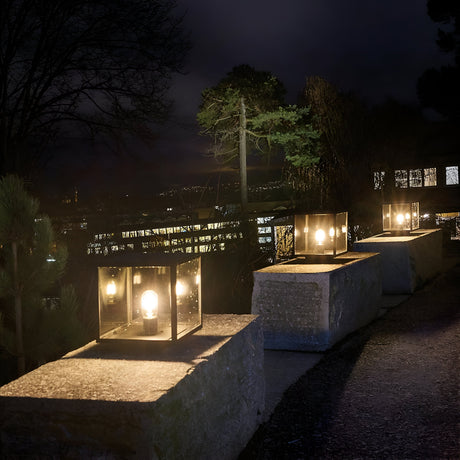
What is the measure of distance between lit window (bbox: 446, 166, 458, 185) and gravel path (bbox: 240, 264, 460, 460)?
25.9m

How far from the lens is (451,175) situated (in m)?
29.8

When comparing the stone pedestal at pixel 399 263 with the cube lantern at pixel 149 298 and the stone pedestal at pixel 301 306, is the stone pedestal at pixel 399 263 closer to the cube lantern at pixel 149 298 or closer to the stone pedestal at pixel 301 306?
the stone pedestal at pixel 301 306

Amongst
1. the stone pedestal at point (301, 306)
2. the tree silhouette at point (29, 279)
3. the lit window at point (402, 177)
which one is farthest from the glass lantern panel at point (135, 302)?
the lit window at point (402, 177)

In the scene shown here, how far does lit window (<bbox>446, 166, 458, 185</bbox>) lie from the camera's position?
29656 mm

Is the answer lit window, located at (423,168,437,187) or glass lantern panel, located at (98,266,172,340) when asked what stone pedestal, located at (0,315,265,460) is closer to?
glass lantern panel, located at (98,266,172,340)

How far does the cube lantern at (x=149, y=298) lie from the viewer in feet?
9.96

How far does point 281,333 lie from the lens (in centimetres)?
562

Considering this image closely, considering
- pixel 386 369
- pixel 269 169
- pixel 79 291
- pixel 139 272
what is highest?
pixel 269 169

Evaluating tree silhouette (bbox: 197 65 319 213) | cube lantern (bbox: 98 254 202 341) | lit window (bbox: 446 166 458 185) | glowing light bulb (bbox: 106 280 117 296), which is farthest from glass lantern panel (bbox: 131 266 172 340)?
lit window (bbox: 446 166 458 185)

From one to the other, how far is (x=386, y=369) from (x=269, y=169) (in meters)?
19.3

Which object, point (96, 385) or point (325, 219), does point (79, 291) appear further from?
point (96, 385)

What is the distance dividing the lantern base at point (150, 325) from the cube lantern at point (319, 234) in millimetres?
4253

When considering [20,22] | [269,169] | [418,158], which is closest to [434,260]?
[20,22]

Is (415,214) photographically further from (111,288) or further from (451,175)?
(451,175)
